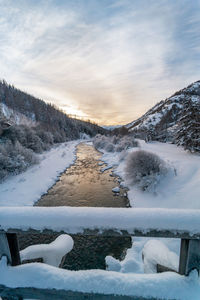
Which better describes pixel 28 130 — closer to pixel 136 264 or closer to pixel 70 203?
pixel 70 203

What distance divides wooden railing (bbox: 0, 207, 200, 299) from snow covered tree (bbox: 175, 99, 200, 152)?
9576 millimetres

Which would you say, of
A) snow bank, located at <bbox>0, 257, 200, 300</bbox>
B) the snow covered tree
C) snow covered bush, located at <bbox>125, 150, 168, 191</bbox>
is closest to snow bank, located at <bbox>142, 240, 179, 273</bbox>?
snow bank, located at <bbox>0, 257, 200, 300</bbox>

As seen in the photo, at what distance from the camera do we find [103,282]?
119 cm

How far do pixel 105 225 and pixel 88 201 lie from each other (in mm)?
6246

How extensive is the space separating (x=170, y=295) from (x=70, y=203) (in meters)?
6.37

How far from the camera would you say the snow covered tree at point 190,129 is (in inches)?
368

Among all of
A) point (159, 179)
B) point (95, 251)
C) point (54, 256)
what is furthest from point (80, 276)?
point (159, 179)

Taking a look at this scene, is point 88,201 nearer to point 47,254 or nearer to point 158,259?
point 47,254

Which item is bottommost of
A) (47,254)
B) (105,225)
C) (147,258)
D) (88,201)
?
(88,201)

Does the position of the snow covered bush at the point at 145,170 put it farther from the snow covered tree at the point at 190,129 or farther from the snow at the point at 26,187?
the snow at the point at 26,187

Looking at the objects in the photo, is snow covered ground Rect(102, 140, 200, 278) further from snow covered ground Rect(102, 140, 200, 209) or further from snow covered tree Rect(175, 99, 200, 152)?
snow covered tree Rect(175, 99, 200, 152)

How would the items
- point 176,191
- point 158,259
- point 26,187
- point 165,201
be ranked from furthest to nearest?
point 26,187 → point 176,191 → point 165,201 → point 158,259

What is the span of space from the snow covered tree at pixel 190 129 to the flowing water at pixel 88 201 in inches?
209

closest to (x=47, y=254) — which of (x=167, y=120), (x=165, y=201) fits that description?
(x=165, y=201)
